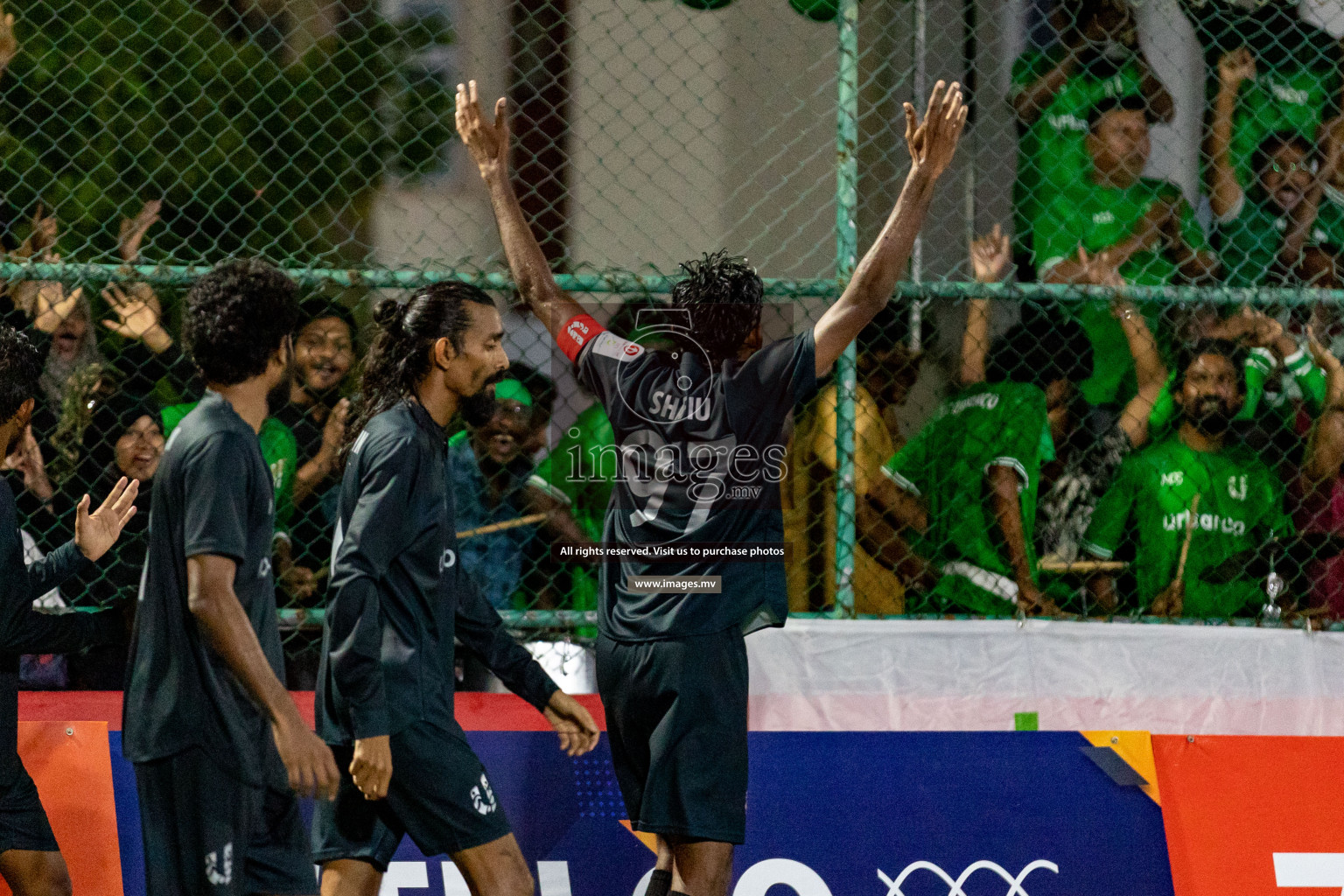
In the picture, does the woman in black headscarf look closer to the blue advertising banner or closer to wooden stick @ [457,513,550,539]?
wooden stick @ [457,513,550,539]

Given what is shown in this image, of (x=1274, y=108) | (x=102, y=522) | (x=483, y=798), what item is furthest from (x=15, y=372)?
(x=1274, y=108)

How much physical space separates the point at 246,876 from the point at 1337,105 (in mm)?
5205

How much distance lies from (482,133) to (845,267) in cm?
129

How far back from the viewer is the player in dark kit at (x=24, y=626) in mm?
3662

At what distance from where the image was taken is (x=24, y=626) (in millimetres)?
3707

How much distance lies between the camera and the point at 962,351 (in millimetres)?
5137

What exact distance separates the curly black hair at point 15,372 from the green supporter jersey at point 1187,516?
3.68m

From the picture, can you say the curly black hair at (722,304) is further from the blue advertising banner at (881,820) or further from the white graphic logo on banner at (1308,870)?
the white graphic logo on banner at (1308,870)

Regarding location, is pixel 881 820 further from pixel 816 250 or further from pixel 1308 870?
pixel 816 250

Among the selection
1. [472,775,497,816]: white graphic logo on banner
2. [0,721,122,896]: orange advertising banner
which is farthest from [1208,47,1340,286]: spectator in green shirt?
[0,721,122,896]: orange advertising banner

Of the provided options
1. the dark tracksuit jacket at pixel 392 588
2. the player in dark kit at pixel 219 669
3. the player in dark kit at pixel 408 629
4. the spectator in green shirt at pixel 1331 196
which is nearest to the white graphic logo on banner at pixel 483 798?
the player in dark kit at pixel 408 629

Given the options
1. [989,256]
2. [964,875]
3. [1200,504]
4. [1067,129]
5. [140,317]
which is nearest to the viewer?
[964,875]

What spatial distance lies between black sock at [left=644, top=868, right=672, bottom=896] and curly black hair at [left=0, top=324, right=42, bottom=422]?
224cm

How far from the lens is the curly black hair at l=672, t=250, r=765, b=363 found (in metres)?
3.91
